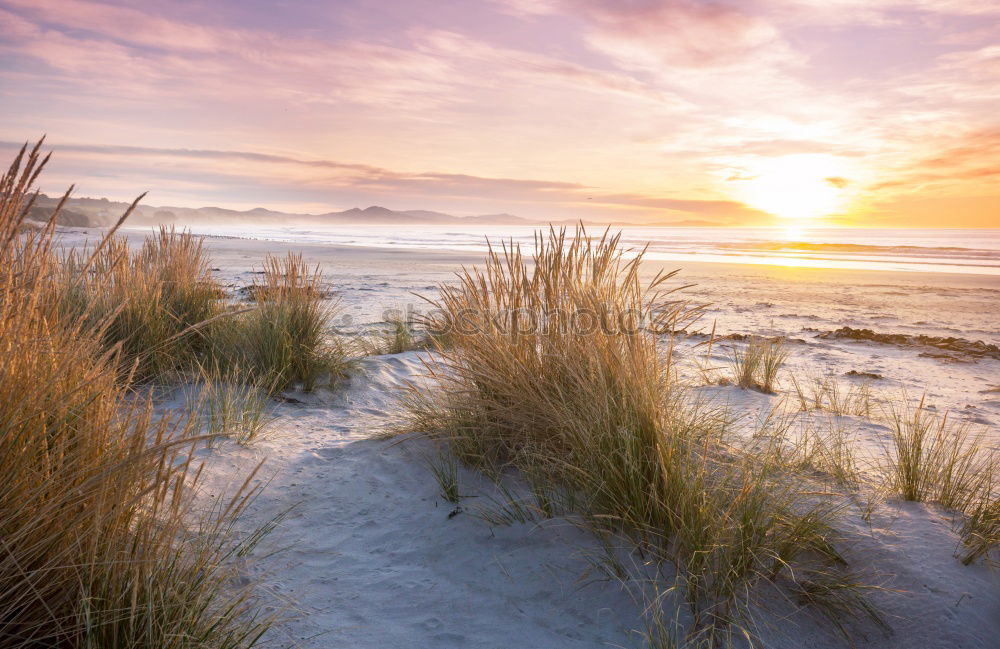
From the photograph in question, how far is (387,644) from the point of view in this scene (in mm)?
2051

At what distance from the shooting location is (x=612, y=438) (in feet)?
8.09

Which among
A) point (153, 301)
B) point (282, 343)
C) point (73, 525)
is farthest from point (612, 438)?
point (153, 301)

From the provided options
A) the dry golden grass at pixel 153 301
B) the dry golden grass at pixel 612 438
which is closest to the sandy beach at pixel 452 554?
the dry golden grass at pixel 612 438

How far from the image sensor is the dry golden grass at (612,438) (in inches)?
86.0

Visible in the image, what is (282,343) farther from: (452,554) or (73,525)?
(73,525)

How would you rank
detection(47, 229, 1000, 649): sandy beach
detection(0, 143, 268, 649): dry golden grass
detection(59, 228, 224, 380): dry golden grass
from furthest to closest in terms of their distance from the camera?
detection(59, 228, 224, 380): dry golden grass
detection(47, 229, 1000, 649): sandy beach
detection(0, 143, 268, 649): dry golden grass

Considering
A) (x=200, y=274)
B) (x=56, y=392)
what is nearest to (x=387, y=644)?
(x=56, y=392)

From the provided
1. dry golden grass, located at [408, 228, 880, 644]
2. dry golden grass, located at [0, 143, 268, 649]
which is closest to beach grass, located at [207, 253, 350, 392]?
dry golden grass, located at [408, 228, 880, 644]

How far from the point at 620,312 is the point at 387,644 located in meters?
1.88

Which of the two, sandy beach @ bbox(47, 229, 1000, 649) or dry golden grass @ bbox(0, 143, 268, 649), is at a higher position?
dry golden grass @ bbox(0, 143, 268, 649)

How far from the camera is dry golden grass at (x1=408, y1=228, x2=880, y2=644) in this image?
2.19m

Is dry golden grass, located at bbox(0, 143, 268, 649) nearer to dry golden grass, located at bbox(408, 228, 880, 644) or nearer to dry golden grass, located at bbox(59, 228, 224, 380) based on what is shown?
dry golden grass, located at bbox(408, 228, 880, 644)

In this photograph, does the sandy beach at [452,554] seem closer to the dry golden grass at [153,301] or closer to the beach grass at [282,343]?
the beach grass at [282,343]

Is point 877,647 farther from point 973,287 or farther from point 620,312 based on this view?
point 973,287
